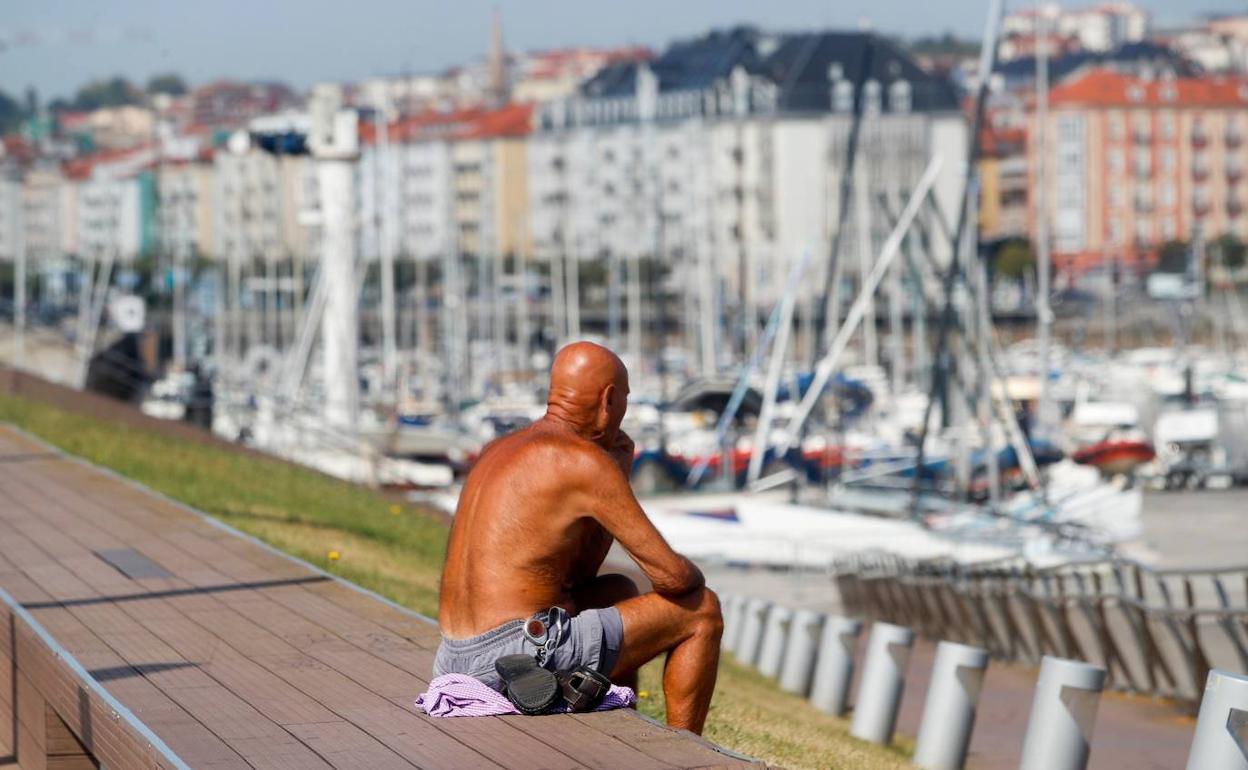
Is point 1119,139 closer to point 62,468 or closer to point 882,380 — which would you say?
point 882,380

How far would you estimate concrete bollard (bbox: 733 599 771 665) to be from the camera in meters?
18.0

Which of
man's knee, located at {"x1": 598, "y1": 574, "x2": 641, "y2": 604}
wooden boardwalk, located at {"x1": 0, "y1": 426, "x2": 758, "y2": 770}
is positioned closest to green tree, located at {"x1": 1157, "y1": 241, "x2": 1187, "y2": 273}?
wooden boardwalk, located at {"x1": 0, "y1": 426, "x2": 758, "y2": 770}

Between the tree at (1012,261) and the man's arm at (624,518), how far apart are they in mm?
139050

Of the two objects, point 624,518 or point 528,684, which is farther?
point 624,518

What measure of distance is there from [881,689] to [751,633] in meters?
6.58

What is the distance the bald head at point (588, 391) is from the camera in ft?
22.4

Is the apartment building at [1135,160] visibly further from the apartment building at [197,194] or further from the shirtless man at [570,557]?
the shirtless man at [570,557]

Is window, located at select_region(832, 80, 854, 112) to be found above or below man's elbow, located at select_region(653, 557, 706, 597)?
below

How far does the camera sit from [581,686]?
21.6ft

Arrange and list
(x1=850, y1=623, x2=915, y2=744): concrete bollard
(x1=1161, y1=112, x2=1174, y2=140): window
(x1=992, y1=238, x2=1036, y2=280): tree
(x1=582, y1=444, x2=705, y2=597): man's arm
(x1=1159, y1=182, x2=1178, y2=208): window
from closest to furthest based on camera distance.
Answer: (x1=582, y1=444, x2=705, y2=597): man's arm < (x1=850, y1=623, x2=915, y2=744): concrete bollard < (x1=992, y1=238, x2=1036, y2=280): tree < (x1=1161, y1=112, x2=1174, y2=140): window < (x1=1159, y1=182, x2=1178, y2=208): window

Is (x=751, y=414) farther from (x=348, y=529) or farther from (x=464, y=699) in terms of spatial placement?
(x=464, y=699)

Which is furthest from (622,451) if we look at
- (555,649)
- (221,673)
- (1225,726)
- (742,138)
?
(742,138)

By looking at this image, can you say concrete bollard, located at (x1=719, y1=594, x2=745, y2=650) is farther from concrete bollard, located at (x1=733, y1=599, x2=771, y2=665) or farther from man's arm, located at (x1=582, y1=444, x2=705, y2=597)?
man's arm, located at (x1=582, y1=444, x2=705, y2=597)

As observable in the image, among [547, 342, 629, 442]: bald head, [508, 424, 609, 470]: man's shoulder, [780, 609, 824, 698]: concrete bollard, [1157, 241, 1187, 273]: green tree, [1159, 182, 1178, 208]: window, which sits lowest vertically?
[1157, 241, 1187, 273]: green tree
